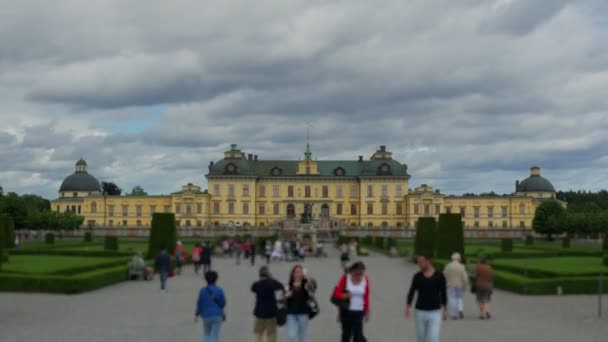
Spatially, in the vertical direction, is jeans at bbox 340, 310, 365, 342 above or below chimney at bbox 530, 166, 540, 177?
below

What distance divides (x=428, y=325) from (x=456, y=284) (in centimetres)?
436

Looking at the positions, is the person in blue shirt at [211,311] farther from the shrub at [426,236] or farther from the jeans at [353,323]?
the shrub at [426,236]

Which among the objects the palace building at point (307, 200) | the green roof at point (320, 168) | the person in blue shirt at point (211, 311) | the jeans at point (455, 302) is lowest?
the jeans at point (455, 302)

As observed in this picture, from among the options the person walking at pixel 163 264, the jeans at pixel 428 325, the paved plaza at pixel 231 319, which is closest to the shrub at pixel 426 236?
the paved plaza at pixel 231 319

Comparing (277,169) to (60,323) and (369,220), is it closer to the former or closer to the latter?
(369,220)

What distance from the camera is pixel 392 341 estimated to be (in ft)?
34.9

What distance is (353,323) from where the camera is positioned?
869 centimetres

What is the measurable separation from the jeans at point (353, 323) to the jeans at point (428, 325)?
0.64 metres

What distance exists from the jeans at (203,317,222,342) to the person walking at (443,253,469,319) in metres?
5.10

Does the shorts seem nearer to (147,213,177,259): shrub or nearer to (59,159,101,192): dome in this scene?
(147,213,177,259): shrub

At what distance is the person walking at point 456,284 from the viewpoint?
1279 cm

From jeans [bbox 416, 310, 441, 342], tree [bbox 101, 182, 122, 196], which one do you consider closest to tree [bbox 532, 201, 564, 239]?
jeans [bbox 416, 310, 441, 342]

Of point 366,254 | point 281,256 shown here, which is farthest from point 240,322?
point 366,254

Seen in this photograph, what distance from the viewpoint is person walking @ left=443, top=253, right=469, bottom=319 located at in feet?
42.0
